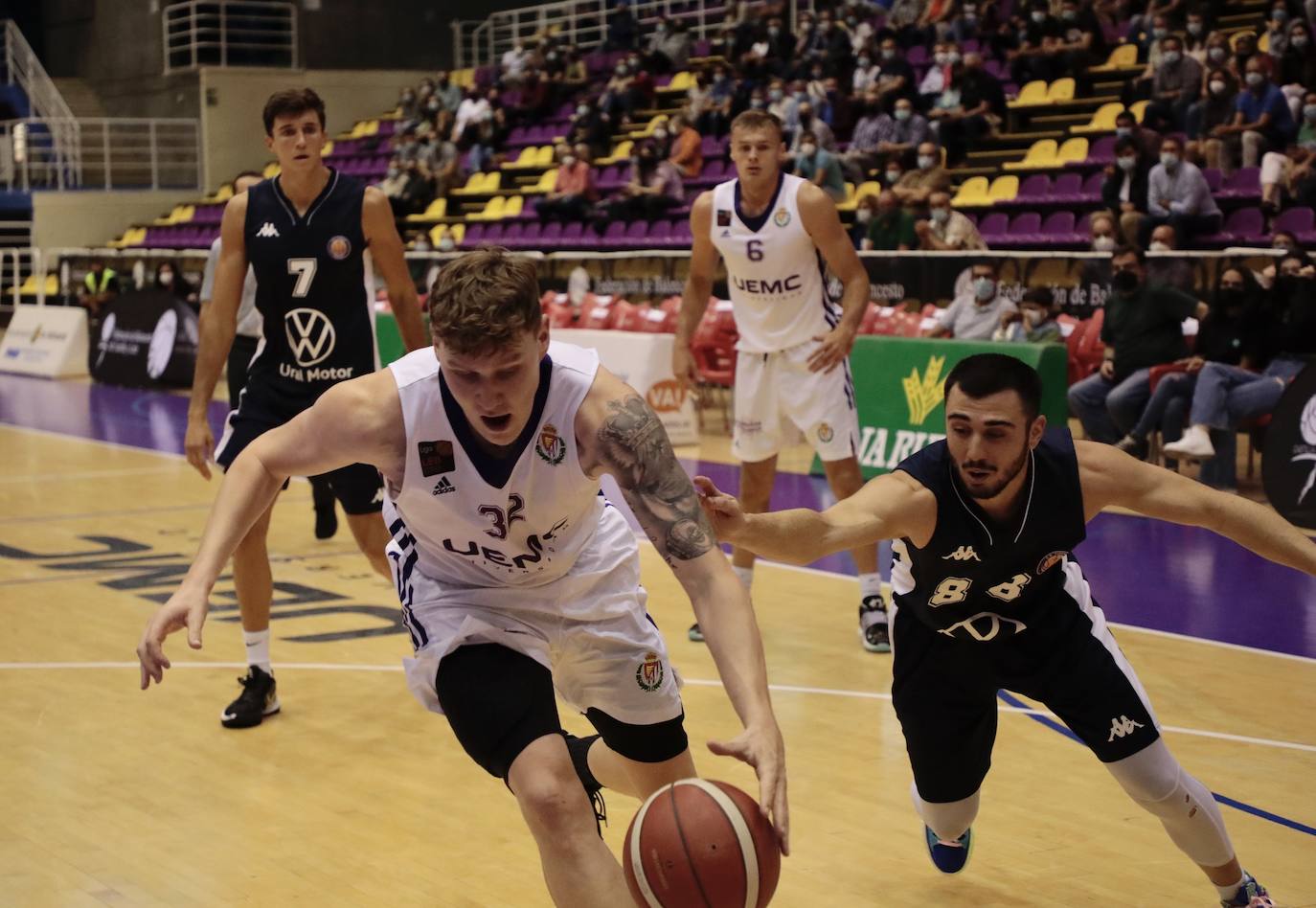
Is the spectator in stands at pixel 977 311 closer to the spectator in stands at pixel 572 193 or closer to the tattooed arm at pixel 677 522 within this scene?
the tattooed arm at pixel 677 522

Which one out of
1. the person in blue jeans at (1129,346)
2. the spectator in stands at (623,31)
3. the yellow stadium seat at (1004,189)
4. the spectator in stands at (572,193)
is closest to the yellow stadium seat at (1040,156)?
the yellow stadium seat at (1004,189)

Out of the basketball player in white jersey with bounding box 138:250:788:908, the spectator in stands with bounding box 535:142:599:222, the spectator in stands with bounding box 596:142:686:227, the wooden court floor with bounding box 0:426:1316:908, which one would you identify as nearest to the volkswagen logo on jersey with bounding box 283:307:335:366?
the wooden court floor with bounding box 0:426:1316:908

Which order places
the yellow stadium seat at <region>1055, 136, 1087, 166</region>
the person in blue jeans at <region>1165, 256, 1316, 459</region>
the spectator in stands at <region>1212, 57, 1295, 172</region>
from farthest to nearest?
the yellow stadium seat at <region>1055, 136, 1087, 166</region> < the spectator in stands at <region>1212, 57, 1295, 172</region> < the person in blue jeans at <region>1165, 256, 1316, 459</region>

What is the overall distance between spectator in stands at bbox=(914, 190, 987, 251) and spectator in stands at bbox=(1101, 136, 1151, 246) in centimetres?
120

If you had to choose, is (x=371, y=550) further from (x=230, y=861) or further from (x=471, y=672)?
(x=471, y=672)

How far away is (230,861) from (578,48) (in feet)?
79.0

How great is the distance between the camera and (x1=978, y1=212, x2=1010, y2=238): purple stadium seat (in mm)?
15922

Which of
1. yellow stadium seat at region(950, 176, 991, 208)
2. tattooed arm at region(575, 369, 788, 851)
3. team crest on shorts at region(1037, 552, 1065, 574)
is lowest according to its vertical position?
team crest on shorts at region(1037, 552, 1065, 574)

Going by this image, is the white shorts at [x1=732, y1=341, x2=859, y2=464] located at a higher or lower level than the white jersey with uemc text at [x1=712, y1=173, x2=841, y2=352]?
lower

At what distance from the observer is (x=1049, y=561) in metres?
3.99

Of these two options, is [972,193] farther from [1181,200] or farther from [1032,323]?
[1032,323]

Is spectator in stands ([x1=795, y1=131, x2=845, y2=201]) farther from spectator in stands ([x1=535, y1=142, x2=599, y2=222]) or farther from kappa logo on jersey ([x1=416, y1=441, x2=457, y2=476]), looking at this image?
kappa logo on jersey ([x1=416, y1=441, x2=457, y2=476])

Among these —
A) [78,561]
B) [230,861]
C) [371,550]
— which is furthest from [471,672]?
[78,561]

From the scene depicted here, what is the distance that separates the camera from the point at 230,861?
14.8ft
